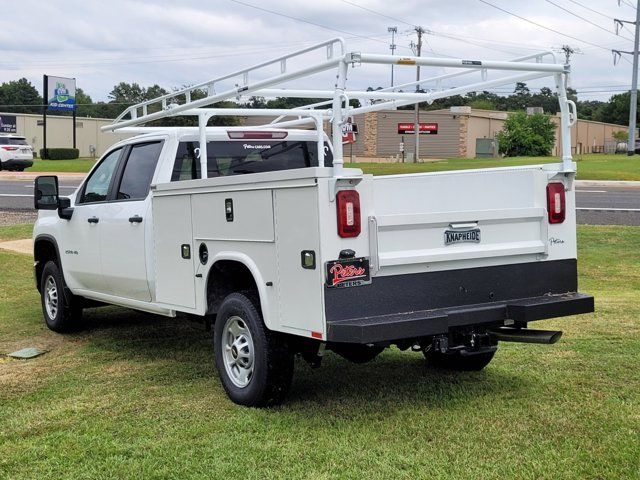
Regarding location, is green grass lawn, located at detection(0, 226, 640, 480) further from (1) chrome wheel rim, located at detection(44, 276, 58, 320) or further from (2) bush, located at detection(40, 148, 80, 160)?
(2) bush, located at detection(40, 148, 80, 160)

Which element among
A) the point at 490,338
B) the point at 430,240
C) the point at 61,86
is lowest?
the point at 490,338

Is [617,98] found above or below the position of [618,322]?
above

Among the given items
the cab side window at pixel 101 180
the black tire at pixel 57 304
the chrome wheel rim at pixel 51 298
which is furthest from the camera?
the chrome wheel rim at pixel 51 298

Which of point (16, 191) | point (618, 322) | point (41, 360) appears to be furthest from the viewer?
point (16, 191)

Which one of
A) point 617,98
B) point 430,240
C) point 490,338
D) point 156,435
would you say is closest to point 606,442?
point 490,338

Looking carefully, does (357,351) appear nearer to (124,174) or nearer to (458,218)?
(458,218)

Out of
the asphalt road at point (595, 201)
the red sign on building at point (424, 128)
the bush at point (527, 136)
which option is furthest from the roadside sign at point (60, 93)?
the bush at point (527, 136)

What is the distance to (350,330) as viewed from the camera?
4691 mm

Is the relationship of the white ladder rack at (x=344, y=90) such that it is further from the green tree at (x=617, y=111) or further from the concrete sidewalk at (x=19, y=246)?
the green tree at (x=617, y=111)

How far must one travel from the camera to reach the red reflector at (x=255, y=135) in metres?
7.02

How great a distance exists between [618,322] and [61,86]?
5850cm

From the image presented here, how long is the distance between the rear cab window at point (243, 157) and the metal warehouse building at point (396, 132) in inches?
2377

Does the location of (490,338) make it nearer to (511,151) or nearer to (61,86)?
(61,86)

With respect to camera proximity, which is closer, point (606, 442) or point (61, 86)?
point (606, 442)
